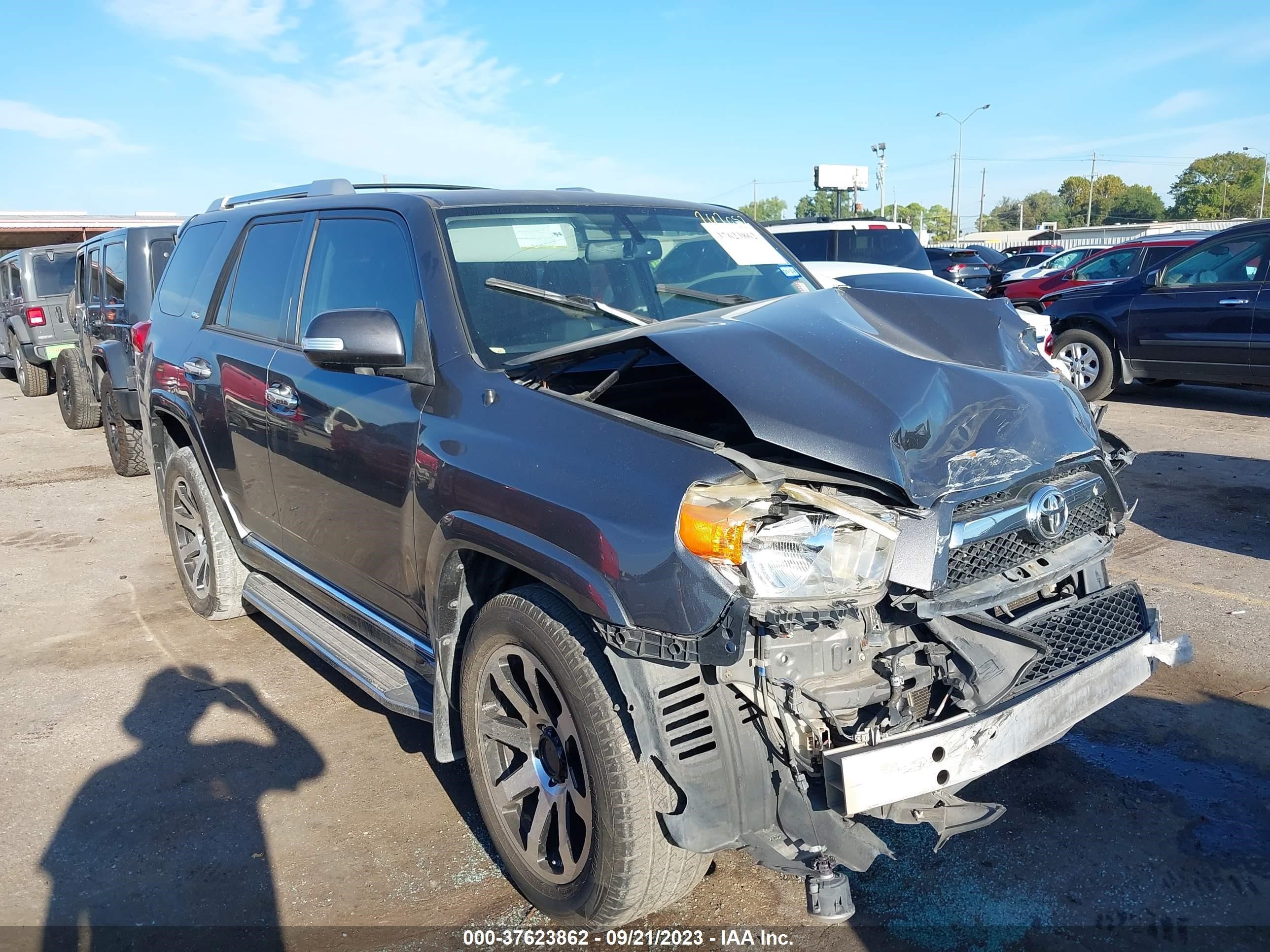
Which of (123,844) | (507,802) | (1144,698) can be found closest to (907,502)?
(507,802)

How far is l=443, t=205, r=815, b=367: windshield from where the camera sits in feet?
10.5

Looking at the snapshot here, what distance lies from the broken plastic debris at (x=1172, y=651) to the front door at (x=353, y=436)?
222 cm

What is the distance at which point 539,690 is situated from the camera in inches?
105

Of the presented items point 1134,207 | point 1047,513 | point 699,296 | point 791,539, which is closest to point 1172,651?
point 1047,513

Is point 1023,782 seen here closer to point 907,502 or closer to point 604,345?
point 907,502

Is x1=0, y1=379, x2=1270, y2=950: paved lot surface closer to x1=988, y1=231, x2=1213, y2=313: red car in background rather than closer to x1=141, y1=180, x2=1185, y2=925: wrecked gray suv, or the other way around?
x1=141, y1=180, x2=1185, y2=925: wrecked gray suv

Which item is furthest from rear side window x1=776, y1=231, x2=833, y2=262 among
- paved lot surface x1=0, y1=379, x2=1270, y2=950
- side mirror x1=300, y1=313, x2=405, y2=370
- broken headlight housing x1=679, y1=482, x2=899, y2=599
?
broken headlight housing x1=679, y1=482, x2=899, y2=599

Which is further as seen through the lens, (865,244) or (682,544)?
(865,244)

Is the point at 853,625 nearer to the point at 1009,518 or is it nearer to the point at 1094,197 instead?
the point at 1009,518

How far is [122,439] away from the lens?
28.7 ft

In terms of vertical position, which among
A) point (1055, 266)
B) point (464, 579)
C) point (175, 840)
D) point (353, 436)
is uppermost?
point (353, 436)

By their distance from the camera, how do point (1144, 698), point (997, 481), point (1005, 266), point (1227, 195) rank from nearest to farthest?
point (997, 481), point (1144, 698), point (1005, 266), point (1227, 195)

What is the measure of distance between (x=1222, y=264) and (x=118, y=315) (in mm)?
10553

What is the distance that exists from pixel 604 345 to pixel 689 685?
3.11 ft
